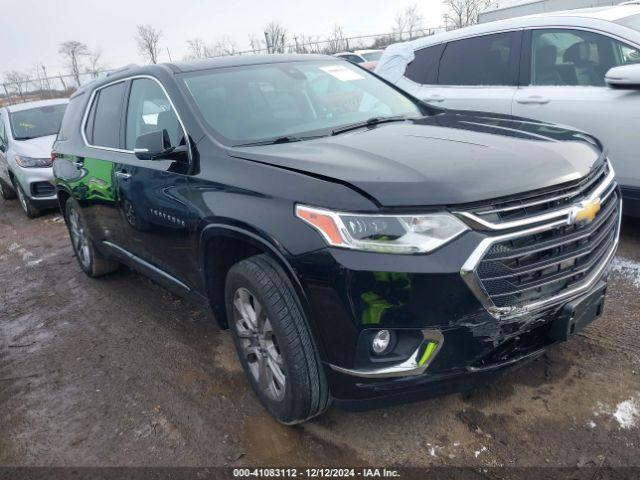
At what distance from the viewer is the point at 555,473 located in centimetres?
218

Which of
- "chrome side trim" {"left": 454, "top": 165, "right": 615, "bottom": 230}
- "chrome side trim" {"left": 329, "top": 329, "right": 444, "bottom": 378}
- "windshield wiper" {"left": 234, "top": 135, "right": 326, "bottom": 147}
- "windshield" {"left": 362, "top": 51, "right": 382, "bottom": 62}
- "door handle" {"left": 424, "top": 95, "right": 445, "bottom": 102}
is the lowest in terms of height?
"windshield" {"left": 362, "top": 51, "right": 382, "bottom": 62}

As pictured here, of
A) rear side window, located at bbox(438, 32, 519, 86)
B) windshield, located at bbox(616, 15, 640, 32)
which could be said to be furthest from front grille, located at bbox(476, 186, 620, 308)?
rear side window, located at bbox(438, 32, 519, 86)

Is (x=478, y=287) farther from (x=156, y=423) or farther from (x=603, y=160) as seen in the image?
(x=156, y=423)

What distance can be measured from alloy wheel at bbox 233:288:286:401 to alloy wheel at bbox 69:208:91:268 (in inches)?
106

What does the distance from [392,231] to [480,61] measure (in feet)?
12.1

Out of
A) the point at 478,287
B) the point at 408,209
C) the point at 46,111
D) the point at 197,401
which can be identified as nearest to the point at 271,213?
the point at 408,209

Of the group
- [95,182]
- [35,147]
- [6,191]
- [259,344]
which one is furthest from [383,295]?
[6,191]

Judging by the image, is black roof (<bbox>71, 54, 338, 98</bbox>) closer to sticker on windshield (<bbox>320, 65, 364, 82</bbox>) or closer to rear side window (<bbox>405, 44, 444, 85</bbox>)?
sticker on windshield (<bbox>320, 65, 364, 82</bbox>)

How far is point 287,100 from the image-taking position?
328 centimetres

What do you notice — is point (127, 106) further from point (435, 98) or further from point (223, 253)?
point (435, 98)

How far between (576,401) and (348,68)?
262 cm

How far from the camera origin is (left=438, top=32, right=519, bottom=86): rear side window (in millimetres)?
4871

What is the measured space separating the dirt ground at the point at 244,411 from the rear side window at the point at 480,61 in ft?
6.48

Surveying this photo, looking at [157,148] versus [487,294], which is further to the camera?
[157,148]
